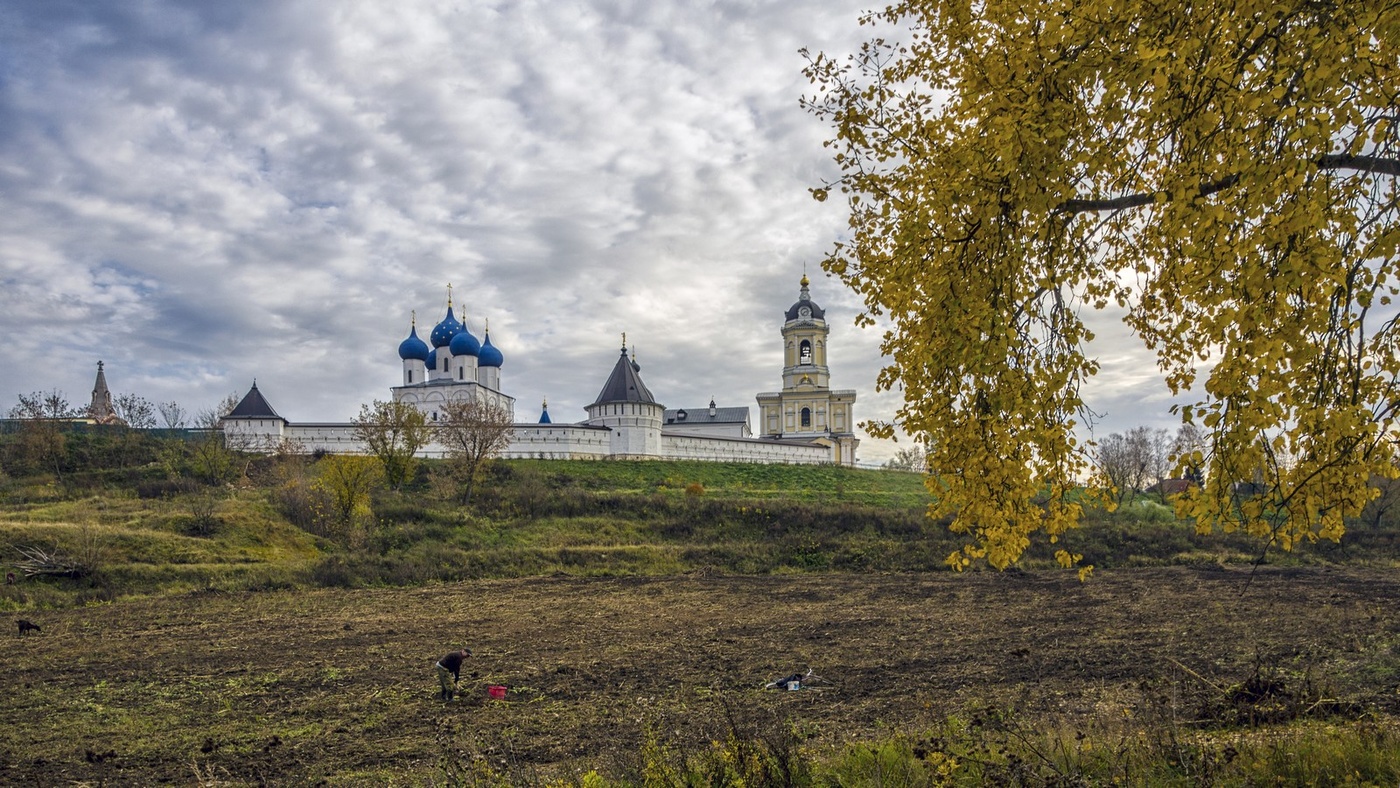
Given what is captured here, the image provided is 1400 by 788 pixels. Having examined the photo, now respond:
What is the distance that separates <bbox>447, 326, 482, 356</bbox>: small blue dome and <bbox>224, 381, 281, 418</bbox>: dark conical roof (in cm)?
1373

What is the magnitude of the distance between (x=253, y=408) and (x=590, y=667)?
47.5m

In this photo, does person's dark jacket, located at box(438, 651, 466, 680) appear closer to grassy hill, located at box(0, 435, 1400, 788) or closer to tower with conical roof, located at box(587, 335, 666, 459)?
grassy hill, located at box(0, 435, 1400, 788)

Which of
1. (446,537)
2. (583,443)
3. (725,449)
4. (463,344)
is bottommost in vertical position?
(446,537)

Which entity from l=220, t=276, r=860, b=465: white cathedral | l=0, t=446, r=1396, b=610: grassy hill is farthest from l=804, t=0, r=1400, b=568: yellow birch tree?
l=220, t=276, r=860, b=465: white cathedral

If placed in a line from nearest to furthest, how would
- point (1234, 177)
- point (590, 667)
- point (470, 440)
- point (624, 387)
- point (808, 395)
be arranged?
point (1234, 177), point (590, 667), point (470, 440), point (624, 387), point (808, 395)

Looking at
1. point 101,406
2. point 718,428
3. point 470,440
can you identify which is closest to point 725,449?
point 718,428

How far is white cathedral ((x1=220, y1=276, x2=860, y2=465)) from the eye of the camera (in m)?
50.7

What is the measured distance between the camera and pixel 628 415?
2232 inches

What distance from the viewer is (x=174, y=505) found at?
1176 inches

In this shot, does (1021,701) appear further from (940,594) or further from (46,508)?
(46,508)

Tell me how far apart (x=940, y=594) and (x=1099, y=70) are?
55.8 feet

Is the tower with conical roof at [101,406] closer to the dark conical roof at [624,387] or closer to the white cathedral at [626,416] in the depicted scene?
the white cathedral at [626,416]

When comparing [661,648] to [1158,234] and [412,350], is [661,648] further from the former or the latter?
[412,350]

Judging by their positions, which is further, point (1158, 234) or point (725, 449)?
point (725, 449)
